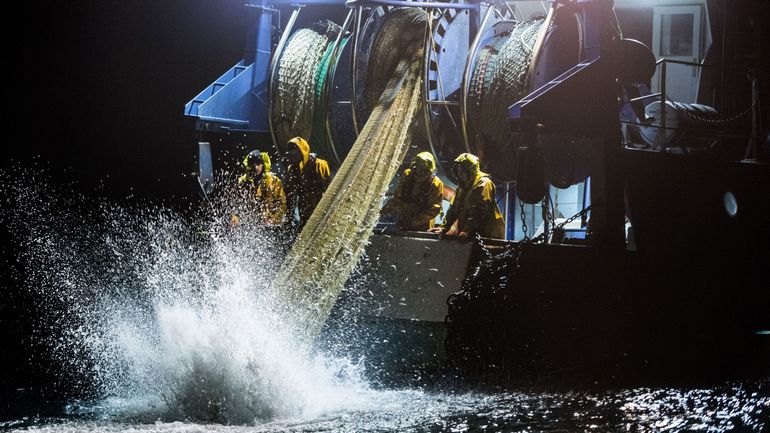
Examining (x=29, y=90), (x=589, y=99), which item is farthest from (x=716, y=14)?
(x=29, y=90)

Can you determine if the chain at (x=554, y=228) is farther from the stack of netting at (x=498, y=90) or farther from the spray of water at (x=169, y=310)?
the spray of water at (x=169, y=310)

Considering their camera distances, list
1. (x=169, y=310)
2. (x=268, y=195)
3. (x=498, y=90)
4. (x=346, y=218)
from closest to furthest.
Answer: (x=169, y=310) → (x=346, y=218) → (x=498, y=90) → (x=268, y=195)

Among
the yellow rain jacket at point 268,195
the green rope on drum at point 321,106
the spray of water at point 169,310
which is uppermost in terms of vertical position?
the green rope on drum at point 321,106

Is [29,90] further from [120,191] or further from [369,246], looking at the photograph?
[369,246]

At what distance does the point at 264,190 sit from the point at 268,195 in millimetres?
100

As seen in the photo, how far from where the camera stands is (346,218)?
8.21 metres

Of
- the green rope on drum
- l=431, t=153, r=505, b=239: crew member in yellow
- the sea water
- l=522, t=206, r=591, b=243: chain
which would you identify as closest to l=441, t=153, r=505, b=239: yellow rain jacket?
l=431, t=153, r=505, b=239: crew member in yellow

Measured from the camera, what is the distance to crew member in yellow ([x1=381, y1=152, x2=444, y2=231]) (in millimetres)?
8594

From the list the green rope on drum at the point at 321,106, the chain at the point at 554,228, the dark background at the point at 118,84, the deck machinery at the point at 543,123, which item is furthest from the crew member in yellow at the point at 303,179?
the chain at the point at 554,228

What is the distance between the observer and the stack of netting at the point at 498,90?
30.0 feet

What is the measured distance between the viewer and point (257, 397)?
5863 mm

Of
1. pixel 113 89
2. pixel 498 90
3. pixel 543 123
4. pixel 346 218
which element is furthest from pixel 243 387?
pixel 113 89

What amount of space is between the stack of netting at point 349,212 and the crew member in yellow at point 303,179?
28.7 inches

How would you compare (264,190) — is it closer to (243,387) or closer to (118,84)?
(118,84)
